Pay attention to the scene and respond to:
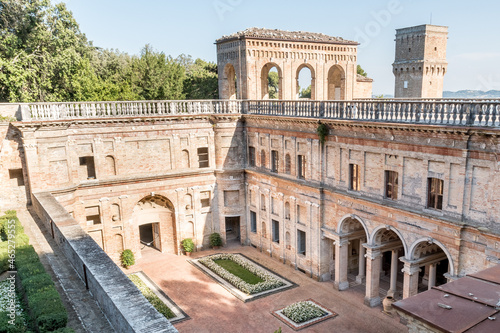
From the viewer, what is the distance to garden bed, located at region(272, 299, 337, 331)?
2056 cm

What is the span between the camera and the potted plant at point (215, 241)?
103 feet

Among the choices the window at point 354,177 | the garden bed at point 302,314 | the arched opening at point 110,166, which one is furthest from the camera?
the arched opening at point 110,166

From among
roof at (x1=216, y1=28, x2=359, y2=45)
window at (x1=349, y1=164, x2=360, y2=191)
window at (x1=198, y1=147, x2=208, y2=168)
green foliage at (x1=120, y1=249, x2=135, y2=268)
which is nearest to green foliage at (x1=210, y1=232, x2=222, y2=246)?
window at (x1=198, y1=147, x2=208, y2=168)

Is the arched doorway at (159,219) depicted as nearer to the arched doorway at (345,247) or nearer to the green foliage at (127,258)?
the green foliage at (127,258)

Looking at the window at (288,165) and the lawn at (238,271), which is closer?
the lawn at (238,271)

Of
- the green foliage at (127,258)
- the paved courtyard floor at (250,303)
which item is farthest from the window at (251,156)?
the green foliage at (127,258)

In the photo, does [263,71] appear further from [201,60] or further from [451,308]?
[201,60]

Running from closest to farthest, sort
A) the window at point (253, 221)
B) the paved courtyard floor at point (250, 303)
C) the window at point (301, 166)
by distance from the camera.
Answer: the paved courtyard floor at point (250, 303) → the window at point (301, 166) → the window at point (253, 221)

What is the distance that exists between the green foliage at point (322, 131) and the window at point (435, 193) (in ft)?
22.3

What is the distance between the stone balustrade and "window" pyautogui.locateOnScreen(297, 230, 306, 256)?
25.9 ft

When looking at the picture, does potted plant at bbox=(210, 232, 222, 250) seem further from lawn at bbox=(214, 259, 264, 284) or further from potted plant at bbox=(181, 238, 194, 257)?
lawn at bbox=(214, 259, 264, 284)

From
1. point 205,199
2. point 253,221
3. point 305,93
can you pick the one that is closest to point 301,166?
point 253,221

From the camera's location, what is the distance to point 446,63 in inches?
2036

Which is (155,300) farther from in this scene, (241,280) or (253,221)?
(253,221)
